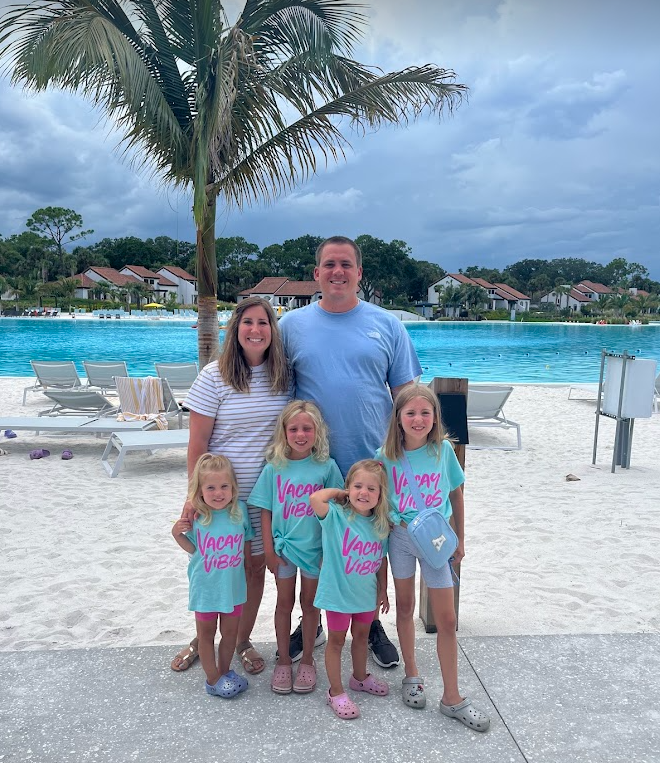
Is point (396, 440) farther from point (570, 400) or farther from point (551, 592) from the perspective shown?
point (570, 400)

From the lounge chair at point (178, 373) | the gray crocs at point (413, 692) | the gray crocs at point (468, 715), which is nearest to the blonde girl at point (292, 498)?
the gray crocs at point (413, 692)

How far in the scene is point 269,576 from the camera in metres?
3.83

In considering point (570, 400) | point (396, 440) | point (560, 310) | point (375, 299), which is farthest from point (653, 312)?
point (396, 440)

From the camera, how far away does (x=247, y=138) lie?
26.8 feet

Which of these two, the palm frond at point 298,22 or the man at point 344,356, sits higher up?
the palm frond at point 298,22

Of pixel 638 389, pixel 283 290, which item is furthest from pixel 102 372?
pixel 283 290

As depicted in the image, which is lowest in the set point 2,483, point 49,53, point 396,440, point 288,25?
point 2,483

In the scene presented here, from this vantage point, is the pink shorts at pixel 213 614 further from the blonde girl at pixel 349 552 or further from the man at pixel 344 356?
the man at pixel 344 356

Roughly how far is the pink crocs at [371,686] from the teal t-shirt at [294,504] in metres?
0.45

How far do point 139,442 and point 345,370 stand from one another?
4314mm

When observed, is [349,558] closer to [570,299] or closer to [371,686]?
[371,686]

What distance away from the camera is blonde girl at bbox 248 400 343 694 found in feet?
7.83

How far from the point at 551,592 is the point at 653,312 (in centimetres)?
9249

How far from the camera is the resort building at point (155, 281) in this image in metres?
71.7
